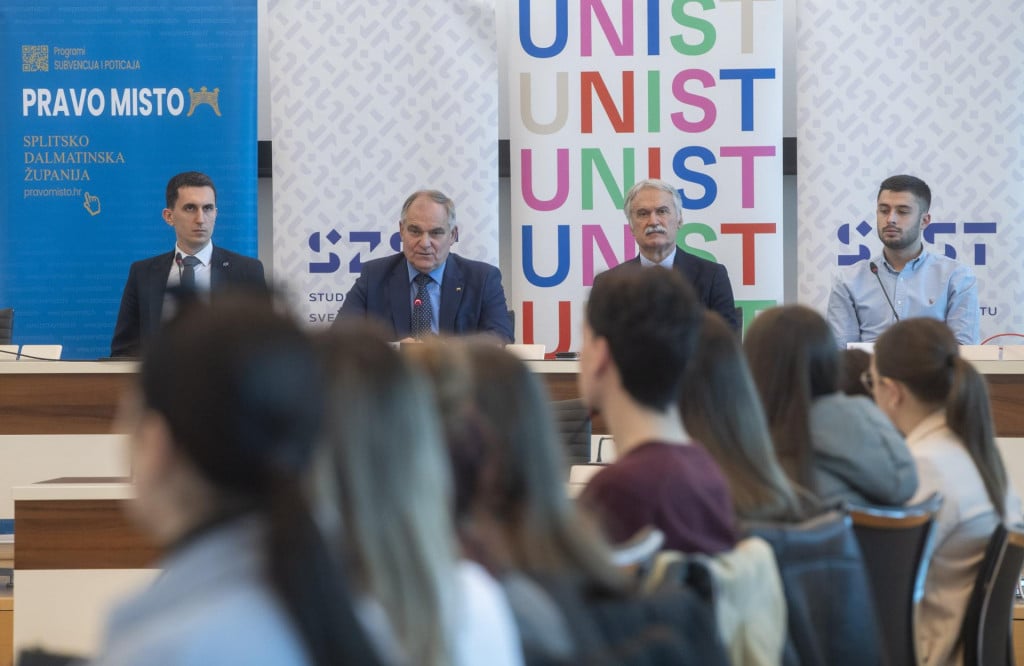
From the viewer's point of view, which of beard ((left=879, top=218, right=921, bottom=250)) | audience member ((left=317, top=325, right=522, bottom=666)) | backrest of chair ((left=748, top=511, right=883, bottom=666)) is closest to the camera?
audience member ((left=317, top=325, right=522, bottom=666))

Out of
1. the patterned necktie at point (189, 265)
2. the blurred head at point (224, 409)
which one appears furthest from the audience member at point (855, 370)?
the patterned necktie at point (189, 265)

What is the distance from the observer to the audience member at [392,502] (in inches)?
37.0

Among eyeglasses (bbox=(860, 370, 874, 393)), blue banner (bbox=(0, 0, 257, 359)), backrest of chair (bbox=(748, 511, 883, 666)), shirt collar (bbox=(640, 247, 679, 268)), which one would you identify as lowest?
backrest of chair (bbox=(748, 511, 883, 666))

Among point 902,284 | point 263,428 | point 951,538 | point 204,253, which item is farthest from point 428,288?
point 263,428

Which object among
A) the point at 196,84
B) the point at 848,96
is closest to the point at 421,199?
the point at 196,84

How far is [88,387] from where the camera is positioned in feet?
15.7

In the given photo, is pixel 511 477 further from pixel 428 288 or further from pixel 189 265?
pixel 189 265

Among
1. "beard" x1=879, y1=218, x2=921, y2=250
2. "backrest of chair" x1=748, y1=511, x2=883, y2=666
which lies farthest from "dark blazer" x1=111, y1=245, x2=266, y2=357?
"backrest of chair" x1=748, y1=511, x2=883, y2=666

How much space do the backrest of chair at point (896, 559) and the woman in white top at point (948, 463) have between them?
13 centimetres

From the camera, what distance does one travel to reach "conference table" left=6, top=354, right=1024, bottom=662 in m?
3.26

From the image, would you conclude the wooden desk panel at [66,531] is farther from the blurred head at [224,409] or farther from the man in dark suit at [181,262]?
the man in dark suit at [181,262]

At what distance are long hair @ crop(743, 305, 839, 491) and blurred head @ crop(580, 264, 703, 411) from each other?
32cm

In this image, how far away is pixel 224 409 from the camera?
2.72 feet

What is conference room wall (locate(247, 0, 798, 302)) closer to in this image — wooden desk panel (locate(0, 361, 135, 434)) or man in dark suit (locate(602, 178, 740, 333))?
man in dark suit (locate(602, 178, 740, 333))
